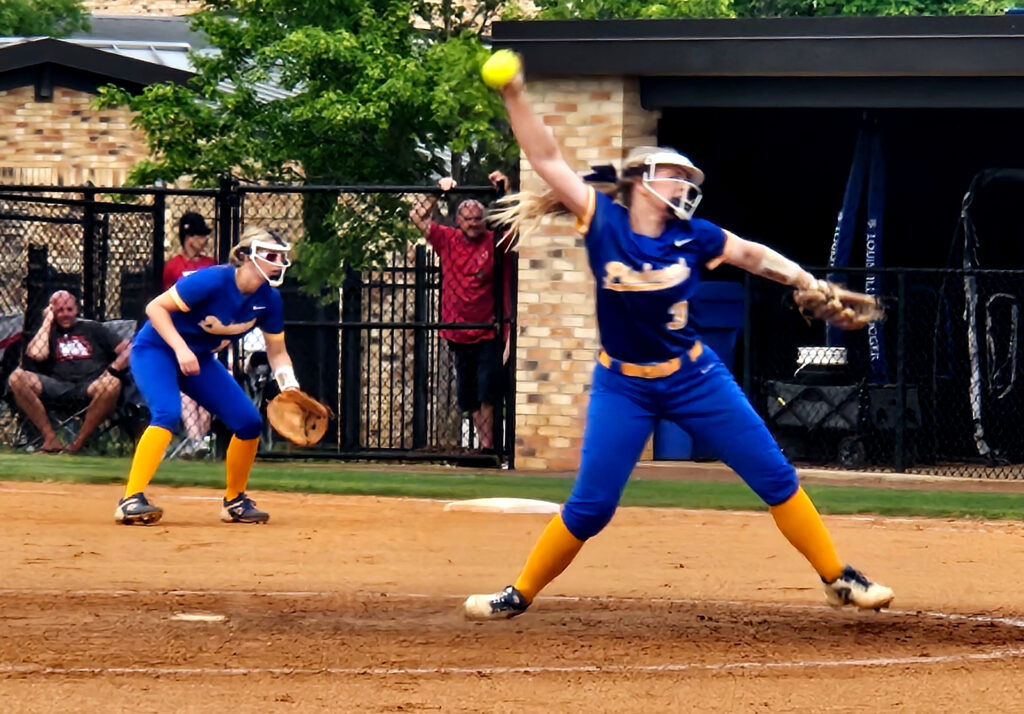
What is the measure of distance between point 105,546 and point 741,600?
3.66 meters

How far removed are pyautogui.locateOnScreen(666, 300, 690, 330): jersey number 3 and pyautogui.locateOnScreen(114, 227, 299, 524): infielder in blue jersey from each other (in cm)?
381

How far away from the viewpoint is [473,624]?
7672 mm

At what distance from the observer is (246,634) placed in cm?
735

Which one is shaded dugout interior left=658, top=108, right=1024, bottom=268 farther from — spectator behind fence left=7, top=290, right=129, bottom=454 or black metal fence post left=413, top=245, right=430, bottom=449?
spectator behind fence left=7, top=290, right=129, bottom=454

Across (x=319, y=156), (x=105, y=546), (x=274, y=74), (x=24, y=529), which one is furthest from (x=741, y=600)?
(x=274, y=74)

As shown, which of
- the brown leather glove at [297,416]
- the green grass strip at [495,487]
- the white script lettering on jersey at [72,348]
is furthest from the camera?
the white script lettering on jersey at [72,348]

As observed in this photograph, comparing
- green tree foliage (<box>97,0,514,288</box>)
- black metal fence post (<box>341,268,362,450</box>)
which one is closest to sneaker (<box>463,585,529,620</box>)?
black metal fence post (<box>341,268,362,450</box>)

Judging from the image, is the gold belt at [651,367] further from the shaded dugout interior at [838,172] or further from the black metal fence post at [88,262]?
the shaded dugout interior at [838,172]

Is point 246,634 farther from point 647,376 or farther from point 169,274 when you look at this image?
point 169,274

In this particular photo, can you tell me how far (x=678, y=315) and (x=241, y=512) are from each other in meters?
4.61

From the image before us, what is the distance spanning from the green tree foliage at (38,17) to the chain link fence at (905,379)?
1844 cm

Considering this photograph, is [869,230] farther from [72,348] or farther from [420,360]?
[72,348]

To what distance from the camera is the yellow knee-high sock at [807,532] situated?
296 inches

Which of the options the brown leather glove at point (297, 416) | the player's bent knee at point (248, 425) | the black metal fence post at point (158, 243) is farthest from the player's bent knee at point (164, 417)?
the black metal fence post at point (158, 243)
